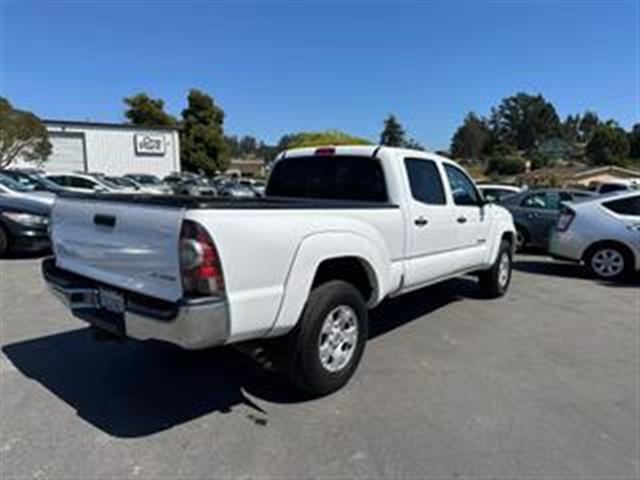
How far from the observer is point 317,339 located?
4.04m

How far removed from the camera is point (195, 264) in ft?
10.7

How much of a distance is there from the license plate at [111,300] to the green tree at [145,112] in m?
61.4

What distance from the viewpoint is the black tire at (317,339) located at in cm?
395

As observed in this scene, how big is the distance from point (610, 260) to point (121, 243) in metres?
8.34

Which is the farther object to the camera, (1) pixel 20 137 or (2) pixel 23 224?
(1) pixel 20 137

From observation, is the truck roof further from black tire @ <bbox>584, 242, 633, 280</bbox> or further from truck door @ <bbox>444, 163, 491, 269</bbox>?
black tire @ <bbox>584, 242, 633, 280</bbox>

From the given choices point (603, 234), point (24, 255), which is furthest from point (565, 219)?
point (24, 255)

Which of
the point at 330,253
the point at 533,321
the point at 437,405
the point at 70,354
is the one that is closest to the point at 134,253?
the point at 330,253

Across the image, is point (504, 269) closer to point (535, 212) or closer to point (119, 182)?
point (535, 212)

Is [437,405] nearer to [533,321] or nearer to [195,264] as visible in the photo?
[195,264]

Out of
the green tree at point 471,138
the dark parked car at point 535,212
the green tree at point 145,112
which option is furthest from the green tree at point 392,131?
the dark parked car at point 535,212

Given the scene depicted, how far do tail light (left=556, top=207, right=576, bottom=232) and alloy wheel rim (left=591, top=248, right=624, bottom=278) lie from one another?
2.18ft

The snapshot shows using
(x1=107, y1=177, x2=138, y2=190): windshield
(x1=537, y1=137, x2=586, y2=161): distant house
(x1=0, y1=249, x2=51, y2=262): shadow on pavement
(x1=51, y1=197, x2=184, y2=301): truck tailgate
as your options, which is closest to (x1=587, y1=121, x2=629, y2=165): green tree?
(x1=537, y1=137, x2=586, y2=161): distant house

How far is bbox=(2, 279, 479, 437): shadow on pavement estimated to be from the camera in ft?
12.8
